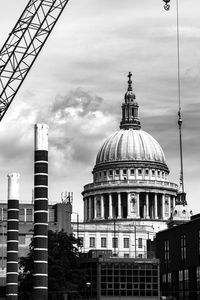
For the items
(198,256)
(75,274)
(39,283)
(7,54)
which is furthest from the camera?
(198,256)

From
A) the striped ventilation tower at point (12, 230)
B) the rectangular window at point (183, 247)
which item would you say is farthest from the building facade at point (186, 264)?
the striped ventilation tower at point (12, 230)

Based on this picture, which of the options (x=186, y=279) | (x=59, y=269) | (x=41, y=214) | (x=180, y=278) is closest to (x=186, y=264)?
(x=186, y=279)

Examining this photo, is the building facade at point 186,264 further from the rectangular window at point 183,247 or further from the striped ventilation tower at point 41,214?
the striped ventilation tower at point 41,214

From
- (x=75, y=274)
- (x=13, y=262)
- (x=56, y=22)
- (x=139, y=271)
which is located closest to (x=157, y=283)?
(x=139, y=271)

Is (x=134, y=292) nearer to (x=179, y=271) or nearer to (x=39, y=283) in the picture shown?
(x=179, y=271)

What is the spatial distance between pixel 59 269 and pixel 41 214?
34.9 m

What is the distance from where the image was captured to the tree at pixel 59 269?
156m

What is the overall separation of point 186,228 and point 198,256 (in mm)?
9617

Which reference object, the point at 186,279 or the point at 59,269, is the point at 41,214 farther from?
the point at 186,279

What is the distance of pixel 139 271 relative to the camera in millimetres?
170750

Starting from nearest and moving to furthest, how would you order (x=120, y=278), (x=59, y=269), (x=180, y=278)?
(x=59, y=269)
(x=120, y=278)
(x=180, y=278)

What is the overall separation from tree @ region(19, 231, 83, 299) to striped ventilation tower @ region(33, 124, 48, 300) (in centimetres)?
2805

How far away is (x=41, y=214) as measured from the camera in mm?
126000

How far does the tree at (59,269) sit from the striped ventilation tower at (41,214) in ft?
92.0
